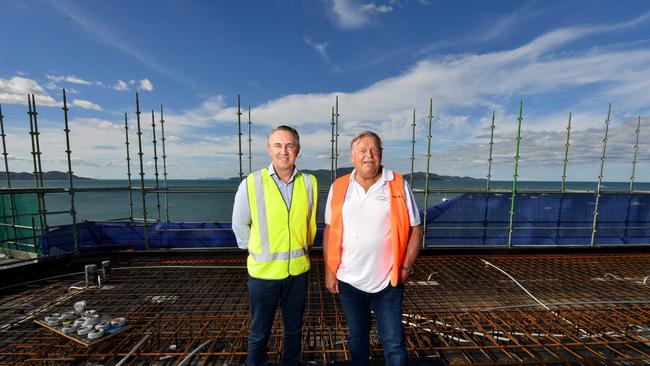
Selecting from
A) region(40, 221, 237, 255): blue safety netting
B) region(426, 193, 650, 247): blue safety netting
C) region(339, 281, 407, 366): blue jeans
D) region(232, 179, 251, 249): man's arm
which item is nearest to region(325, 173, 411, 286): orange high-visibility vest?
region(339, 281, 407, 366): blue jeans

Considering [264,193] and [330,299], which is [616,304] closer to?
[330,299]

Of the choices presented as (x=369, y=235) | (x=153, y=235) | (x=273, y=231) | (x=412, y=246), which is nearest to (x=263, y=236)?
(x=273, y=231)

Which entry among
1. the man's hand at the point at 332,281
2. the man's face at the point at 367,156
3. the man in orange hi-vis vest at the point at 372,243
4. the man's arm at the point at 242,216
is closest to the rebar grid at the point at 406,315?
the man in orange hi-vis vest at the point at 372,243

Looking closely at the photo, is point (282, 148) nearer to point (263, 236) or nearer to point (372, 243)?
point (263, 236)

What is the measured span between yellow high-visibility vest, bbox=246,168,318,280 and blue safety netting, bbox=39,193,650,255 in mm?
4994

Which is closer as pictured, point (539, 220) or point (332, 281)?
point (332, 281)

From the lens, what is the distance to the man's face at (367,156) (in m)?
1.89

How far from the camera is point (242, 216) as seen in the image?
222 cm

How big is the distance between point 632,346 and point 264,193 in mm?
4753

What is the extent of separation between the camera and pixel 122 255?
20.1 ft

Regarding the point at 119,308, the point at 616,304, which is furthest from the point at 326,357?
the point at 616,304

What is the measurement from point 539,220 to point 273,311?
8.22m

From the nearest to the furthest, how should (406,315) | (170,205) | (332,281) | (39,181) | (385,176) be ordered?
(385,176), (332,281), (406,315), (39,181), (170,205)

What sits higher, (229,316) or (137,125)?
(137,125)
